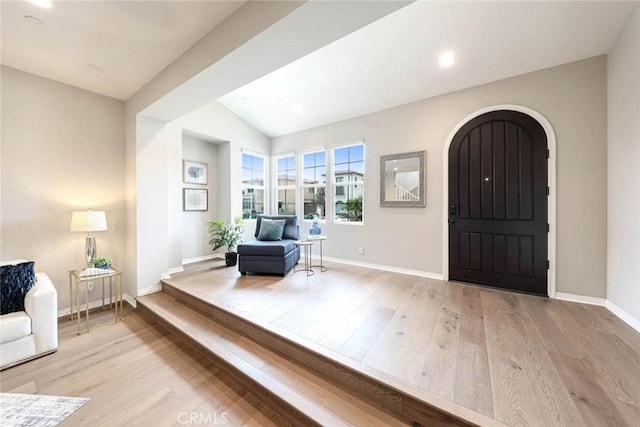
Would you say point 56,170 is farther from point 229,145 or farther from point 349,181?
point 349,181

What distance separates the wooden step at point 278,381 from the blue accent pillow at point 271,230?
1700 mm

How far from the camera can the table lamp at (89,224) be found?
105 inches

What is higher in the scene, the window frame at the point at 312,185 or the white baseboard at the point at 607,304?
the window frame at the point at 312,185

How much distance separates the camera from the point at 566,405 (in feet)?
4.21

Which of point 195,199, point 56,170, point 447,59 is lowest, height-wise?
point 195,199

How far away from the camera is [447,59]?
283 centimetres

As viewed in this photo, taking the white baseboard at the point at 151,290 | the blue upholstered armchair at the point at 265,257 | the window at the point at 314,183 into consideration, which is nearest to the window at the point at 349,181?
the window at the point at 314,183

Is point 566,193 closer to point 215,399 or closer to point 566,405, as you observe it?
point 566,405

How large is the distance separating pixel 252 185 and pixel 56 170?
294 cm

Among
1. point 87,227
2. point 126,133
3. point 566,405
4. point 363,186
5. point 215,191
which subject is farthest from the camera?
point 215,191

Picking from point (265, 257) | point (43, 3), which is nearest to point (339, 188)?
point (265, 257)

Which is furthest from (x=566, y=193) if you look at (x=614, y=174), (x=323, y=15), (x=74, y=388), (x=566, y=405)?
(x=74, y=388)

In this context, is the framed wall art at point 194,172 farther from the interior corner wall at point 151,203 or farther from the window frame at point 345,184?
the window frame at point 345,184

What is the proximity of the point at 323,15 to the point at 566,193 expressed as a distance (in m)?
3.25
